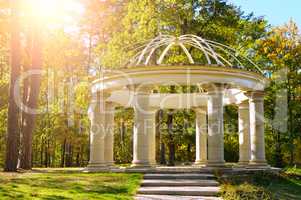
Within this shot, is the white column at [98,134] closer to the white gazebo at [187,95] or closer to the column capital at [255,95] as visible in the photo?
the white gazebo at [187,95]

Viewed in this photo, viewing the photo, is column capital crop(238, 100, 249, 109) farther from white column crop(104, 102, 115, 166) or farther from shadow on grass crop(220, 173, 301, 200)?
white column crop(104, 102, 115, 166)

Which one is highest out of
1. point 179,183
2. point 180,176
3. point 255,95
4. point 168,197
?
point 255,95

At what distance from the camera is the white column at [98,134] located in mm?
24219

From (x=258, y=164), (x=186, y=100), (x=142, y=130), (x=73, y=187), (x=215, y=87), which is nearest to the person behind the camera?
(x=73, y=187)

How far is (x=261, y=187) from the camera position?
17.9m

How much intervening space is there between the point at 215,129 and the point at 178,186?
4.81 meters

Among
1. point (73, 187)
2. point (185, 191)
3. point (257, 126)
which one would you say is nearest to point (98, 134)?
point (73, 187)

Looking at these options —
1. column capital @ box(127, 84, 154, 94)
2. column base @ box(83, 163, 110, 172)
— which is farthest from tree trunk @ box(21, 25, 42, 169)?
column capital @ box(127, 84, 154, 94)

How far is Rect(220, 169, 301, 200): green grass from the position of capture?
53.9ft

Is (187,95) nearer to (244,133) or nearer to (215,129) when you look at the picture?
(244,133)

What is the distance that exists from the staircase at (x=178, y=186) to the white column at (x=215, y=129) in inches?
70.6

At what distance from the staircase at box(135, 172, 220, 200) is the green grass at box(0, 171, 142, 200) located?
1.84 feet

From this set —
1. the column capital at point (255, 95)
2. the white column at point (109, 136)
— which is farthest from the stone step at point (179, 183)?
the white column at point (109, 136)

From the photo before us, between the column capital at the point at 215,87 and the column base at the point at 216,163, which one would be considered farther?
the column capital at the point at 215,87
